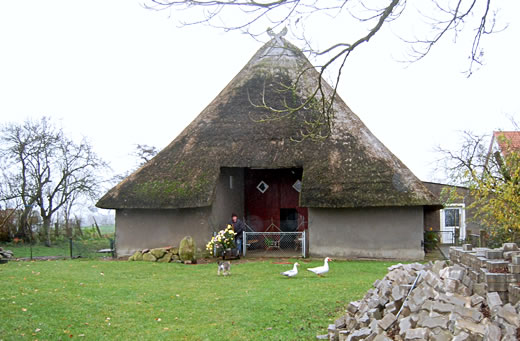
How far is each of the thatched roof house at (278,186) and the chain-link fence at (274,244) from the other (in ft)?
3.05

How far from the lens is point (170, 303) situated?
8.87 metres

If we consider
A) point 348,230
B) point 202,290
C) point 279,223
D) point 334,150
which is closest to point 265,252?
point 279,223

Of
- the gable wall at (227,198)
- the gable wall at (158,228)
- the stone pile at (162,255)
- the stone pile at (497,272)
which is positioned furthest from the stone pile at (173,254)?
the stone pile at (497,272)

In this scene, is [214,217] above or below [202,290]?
above

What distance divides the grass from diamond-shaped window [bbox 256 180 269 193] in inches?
249

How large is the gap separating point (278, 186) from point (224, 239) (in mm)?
4113

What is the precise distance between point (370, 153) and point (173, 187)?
7253 mm

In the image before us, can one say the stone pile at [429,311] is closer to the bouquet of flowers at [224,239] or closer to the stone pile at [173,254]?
the bouquet of flowers at [224,239]

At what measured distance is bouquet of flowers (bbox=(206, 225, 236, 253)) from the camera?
51.3 ft

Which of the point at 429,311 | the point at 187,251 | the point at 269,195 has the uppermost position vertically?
the point at 269,195

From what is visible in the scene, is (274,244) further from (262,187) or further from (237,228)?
(262,187)

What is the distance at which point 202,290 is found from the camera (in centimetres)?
1026

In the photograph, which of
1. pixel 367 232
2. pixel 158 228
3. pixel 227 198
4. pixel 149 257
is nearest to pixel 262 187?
pixel 227 198

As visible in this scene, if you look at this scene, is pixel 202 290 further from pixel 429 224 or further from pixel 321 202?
pixel 429 224
